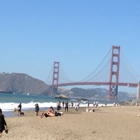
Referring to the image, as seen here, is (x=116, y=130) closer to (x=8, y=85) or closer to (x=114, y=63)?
(x=114, y=63)

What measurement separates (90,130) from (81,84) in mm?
65338

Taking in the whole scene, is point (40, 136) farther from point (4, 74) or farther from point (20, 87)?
point (4, 74)

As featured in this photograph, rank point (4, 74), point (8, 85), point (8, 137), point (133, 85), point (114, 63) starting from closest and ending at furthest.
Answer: point (8, 137) < point (133, 85) < point (114, 63) < point (8, 85) < point (4, 74)

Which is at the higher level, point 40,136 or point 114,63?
point 114,63

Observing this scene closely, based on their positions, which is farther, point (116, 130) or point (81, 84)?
point (81, 84)

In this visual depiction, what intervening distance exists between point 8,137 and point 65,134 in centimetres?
180

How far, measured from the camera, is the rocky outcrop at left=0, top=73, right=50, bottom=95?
6447 inches

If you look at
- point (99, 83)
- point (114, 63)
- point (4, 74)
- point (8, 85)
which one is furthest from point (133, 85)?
point (4, 74)

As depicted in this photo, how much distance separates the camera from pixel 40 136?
1052 cm

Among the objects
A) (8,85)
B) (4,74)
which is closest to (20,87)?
(8,85)

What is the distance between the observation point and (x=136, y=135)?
11492 mm

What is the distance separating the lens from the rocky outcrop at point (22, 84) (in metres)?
164

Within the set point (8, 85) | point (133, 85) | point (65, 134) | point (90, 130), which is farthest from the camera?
point (8, 85)

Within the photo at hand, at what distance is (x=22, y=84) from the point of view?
17288 cm
